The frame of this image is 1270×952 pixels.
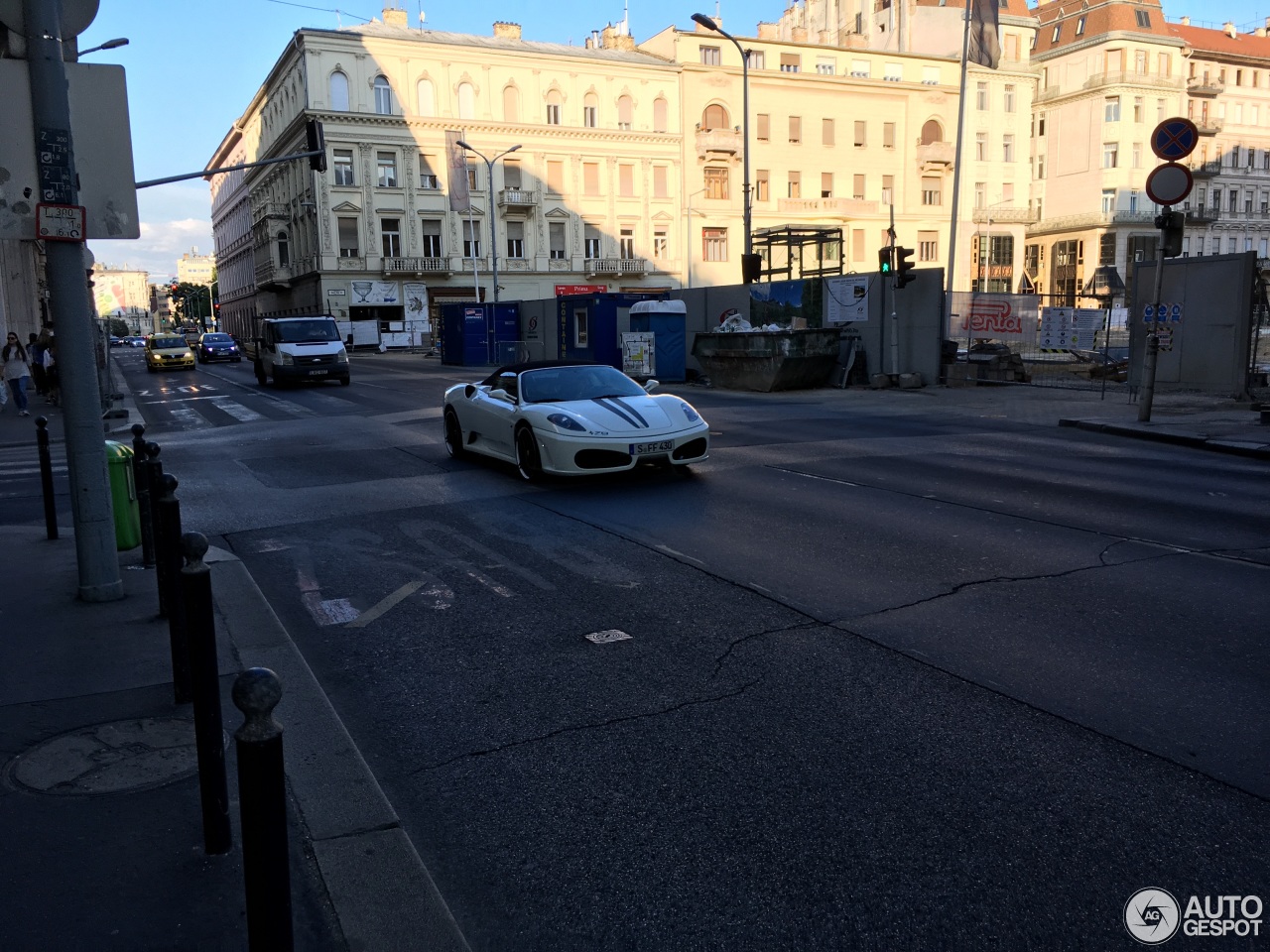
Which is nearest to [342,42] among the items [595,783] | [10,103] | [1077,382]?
[1077,382]

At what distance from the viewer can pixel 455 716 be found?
453cm

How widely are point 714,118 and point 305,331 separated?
44.8 m

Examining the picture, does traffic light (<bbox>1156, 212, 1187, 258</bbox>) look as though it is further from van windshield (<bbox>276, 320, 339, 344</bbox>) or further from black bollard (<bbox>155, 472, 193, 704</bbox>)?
van windshield (<bbox>276, 320, 339, 344</bbox>)

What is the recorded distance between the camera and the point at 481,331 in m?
41.4

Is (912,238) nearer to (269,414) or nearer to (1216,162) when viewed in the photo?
(1216,162)

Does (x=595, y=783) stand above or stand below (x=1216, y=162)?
below

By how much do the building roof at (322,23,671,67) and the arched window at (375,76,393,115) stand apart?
7.93 ft

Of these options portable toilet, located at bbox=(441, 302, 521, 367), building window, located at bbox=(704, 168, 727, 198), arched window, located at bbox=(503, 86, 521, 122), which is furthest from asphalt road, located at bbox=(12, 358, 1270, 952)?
building window, located at bbox=(704, 168, 727, 198)

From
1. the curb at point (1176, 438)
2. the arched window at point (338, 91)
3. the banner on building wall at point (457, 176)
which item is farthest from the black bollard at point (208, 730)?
the arched window at point (338, 91)

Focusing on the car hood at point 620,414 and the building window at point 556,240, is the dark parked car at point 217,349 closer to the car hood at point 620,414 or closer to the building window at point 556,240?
the building window at point 556,240

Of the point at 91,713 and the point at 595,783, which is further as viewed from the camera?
the point at 91,713

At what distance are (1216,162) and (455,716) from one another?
91181mm

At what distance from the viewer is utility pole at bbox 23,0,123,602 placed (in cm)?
546

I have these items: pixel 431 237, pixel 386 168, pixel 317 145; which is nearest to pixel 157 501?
pixel 317 145
